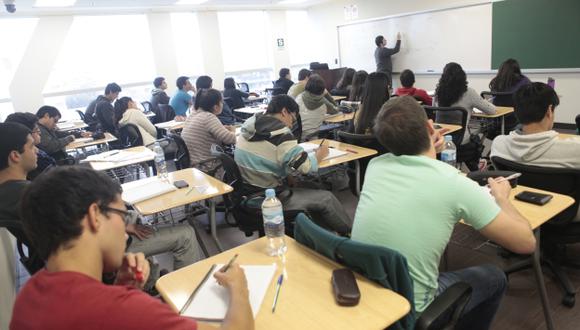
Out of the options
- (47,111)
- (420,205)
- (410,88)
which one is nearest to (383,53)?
(410,88)

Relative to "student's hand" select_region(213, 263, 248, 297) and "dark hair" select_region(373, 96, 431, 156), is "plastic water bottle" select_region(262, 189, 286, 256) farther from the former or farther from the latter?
"dark hair" select_region(373, 96, 431, 156)

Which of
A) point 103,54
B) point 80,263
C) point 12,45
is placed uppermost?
point 12,45

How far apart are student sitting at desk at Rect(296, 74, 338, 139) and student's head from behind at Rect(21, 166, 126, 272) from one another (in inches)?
154

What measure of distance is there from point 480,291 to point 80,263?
150cm

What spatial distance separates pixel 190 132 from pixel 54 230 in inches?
116

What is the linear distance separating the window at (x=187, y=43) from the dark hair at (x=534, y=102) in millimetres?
9015

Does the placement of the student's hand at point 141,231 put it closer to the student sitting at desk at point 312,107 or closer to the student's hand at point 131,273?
the student's hand at point 131,273

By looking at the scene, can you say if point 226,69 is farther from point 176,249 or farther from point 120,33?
point 176,249

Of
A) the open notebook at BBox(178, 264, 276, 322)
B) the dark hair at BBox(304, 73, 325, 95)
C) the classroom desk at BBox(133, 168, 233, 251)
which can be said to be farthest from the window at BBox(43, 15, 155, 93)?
the open notebook at BBox(178, 264, 276, 322)

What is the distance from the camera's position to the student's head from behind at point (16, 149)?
7.10 ft

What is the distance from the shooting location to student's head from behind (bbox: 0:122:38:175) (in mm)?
2164

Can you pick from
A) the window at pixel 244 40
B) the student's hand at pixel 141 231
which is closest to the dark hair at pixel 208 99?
the student's hand at pixel 141 231

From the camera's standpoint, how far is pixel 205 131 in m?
3.86

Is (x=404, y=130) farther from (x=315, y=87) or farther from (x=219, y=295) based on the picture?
(x=315, y=87)
